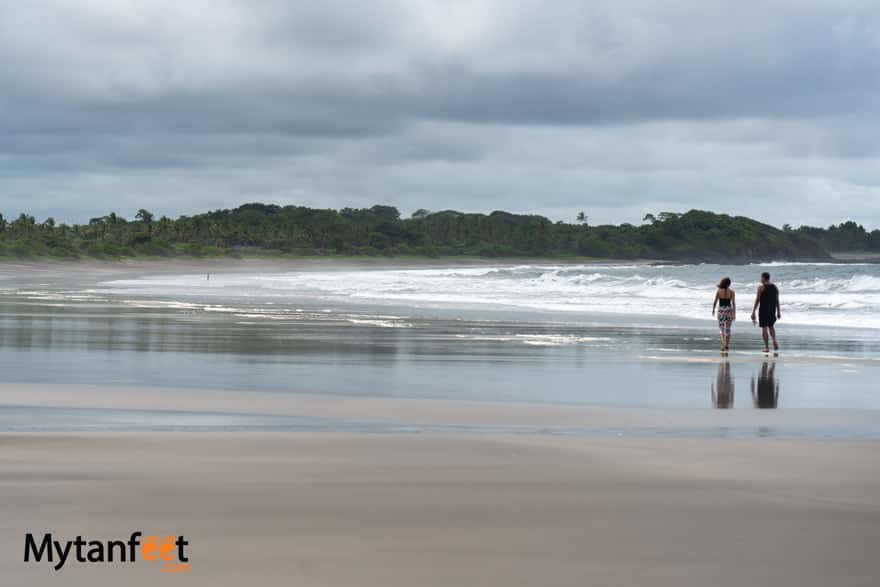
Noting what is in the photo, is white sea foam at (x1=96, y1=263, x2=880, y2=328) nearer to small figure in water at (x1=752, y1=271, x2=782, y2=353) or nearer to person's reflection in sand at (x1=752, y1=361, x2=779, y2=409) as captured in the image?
small figure in water at (x1=752, y1=271, x2=782, y2=353)

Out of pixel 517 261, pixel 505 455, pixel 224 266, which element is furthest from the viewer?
pixel 517 261

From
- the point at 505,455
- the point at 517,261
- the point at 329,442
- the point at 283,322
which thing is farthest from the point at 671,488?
the point at 517,261

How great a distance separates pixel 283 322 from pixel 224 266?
346 ft

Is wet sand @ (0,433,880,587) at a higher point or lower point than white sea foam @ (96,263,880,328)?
lower

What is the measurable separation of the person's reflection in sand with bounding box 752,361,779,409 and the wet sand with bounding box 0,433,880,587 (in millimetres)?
3335

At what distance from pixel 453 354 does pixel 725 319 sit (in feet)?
17.0

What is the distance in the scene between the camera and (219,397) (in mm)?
13555

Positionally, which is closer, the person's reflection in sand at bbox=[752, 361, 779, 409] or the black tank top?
the person's reflection in sand at bbox=[752, 361, 779, 409]

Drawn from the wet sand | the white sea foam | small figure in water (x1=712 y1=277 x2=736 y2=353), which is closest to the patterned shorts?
small figure in water (x1=712 y1=277 x2=736 y2=353)

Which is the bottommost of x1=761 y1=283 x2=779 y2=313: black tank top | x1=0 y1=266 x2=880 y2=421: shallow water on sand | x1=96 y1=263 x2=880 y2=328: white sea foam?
x1=0 y1=266 x2=880 y2=421: shallow water on sand

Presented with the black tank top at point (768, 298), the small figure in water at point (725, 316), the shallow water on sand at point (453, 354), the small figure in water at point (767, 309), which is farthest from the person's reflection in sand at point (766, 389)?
the black tank top at point (768, 298)

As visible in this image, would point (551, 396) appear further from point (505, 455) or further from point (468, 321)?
point (468, 321)

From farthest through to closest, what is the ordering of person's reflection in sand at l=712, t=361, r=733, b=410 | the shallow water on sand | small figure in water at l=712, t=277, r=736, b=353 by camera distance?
small figure in water at l=712, t=277, r=736, b=353 → the shallow water on sand → person's reflection in sand at l=712, t=361, r=733, b=410

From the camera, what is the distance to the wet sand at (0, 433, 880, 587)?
6.11m
